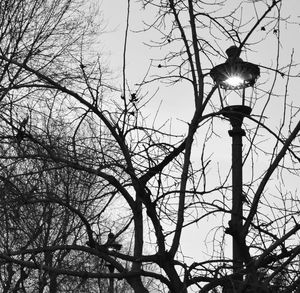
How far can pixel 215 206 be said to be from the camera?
2.71m

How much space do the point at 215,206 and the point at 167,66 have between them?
1.11 metres

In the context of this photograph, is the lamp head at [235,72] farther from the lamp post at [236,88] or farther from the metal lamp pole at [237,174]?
the metal lamp pole at [237,174]

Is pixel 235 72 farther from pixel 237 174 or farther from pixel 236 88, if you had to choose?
pixel 237 174

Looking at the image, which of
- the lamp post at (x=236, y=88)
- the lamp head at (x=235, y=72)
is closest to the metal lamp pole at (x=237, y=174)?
the lamp post at (x=236, y=88)

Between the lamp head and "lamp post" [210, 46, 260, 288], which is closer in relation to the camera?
"lamp post" [210, 46, 260, 288]

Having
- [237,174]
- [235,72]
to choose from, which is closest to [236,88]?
[235,72]

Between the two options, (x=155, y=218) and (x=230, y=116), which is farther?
(x=230, y=116)

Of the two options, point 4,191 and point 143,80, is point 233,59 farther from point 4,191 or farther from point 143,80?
point 4,191

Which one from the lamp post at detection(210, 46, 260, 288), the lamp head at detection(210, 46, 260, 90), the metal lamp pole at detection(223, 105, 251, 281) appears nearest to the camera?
the metal lamp pole at detection(223, 105, 251, 281)

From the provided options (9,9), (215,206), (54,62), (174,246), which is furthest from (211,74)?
(54,62)

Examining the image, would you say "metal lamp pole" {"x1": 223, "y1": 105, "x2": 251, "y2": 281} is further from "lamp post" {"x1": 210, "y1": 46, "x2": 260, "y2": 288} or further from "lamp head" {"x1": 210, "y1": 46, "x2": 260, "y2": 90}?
"lamp head" {"x1": 210, "y1": 46, "x2": 260, "y2": 90}

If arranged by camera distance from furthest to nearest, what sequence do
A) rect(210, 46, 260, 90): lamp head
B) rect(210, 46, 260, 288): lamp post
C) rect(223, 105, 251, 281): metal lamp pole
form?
rect(210, 46, 260, 90): lamp head
rect(210, 46, 260, 288): lamp post
rect(223, 105, 251, 281): metal lamp pole

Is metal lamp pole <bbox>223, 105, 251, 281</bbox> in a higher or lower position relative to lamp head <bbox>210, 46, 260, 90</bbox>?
lower

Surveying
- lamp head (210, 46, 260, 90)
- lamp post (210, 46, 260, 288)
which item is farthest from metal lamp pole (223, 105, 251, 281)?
lamp head (210, 46, 260, 90)
